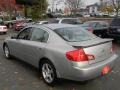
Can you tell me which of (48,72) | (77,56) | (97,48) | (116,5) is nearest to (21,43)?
A: (48,72)

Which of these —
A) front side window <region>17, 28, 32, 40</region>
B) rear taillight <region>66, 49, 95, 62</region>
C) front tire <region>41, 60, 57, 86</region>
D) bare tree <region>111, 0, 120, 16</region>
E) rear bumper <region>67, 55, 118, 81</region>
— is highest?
bare tree <region>111, 0, 120, 16</region>

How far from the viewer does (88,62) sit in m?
4.66

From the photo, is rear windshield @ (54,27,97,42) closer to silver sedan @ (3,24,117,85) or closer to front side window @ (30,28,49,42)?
silver sedan @ (3,24,117,85)

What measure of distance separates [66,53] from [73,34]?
1.06m

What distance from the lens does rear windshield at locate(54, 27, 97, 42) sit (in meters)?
5.35

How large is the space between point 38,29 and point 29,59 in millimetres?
919

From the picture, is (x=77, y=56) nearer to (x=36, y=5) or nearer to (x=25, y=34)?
(x=25, y=34)

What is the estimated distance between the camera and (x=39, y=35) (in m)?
5.84

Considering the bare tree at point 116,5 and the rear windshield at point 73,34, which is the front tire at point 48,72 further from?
the bare tree at point 116,5

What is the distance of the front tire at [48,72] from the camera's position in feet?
16.9

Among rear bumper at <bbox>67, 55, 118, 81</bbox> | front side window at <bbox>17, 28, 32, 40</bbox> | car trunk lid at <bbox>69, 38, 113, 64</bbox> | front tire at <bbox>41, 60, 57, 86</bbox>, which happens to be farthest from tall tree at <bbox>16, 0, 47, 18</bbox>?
rear bumper at <bbox>67, 55, 118, 81</bbox>

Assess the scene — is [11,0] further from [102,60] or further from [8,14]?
[102,60]

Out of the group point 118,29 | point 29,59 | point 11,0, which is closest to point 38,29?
point 29,59

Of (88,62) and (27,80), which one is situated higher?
(88,62)
